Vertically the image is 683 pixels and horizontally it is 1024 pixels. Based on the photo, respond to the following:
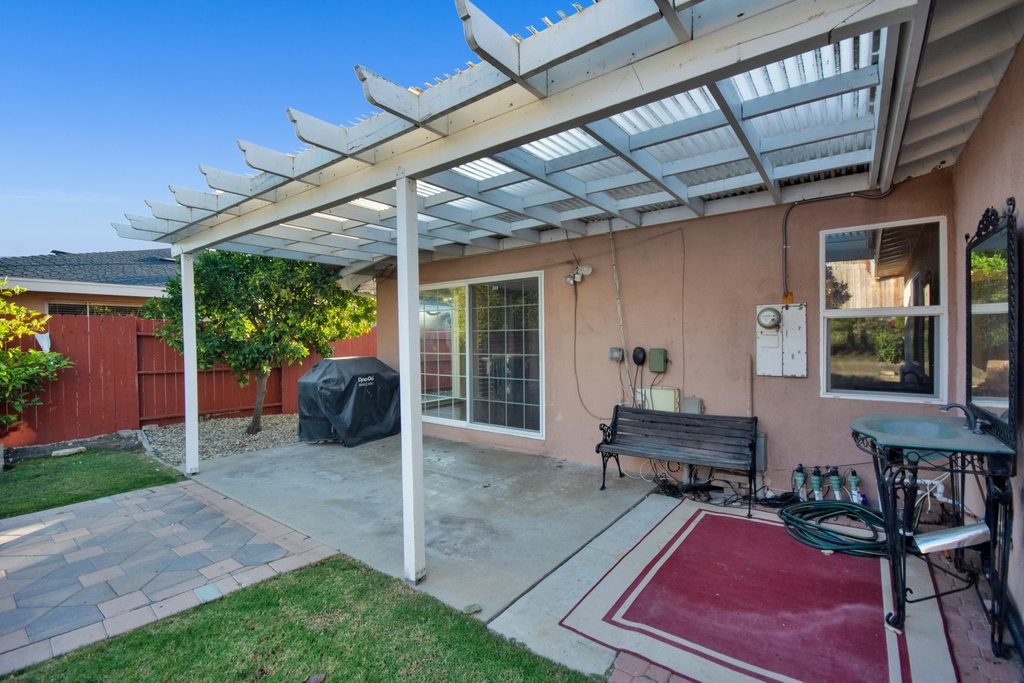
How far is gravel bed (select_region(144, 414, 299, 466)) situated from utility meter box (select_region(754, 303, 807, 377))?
634 centimetres

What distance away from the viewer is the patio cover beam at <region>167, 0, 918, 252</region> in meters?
1.60

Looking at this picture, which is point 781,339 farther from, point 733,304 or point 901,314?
point 901,314

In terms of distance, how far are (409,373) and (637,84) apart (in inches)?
78.2

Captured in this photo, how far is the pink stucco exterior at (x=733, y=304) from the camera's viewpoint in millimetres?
3283

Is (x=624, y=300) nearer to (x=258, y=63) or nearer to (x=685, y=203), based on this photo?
(x=685, y=203)

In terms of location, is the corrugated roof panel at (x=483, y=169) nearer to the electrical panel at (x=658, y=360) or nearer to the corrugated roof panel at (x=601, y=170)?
the corrugated roof panel at (x=601, y=170)

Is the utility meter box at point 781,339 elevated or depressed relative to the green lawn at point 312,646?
elevated

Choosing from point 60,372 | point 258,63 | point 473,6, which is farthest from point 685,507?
point 258,63

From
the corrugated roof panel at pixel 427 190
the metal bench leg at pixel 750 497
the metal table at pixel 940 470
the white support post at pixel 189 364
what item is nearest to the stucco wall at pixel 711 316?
the metal bench leg at pixel 750 497

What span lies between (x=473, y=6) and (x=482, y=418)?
17.3 ft

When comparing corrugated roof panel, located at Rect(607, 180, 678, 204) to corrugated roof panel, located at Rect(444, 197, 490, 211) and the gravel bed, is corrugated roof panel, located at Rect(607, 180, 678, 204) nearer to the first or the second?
corrugated roof panel, located at Rect(444, 197, 490, 211)

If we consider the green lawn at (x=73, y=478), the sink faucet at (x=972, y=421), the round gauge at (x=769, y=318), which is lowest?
the green lawn at (x=73, y=478)

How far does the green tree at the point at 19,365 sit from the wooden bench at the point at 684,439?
7.49 meters

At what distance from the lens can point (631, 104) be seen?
6.82 ft
